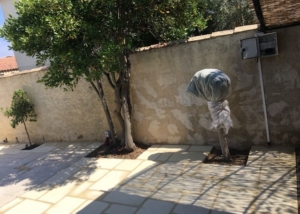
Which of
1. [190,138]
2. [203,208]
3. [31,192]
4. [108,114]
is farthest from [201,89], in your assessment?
[31,192]

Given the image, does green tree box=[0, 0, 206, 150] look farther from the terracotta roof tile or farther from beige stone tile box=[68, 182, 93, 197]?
the terracotta roof tile

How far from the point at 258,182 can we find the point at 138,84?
328 cm

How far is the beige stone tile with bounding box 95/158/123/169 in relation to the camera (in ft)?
16.5

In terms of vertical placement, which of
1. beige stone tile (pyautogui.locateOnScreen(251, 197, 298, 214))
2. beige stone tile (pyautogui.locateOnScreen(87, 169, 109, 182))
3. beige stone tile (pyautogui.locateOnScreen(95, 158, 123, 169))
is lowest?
beige stone tile (pyautogui.locateOnScreen(251, 197, 298, 214))

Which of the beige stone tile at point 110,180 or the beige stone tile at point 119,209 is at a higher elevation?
the beige stone tile at point 110,180

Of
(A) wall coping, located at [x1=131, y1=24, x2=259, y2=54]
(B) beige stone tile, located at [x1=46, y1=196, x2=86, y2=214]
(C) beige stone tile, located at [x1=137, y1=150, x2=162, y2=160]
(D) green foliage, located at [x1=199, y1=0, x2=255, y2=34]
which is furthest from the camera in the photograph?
(D) green foliage, located at [x1=199, y1=0, x2=255, y2=34]

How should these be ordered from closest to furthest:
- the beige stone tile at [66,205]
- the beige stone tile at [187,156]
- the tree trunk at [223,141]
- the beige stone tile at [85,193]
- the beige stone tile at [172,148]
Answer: the beige stone tile at [66,205] → the beige stone tile at [85,193] → the tree trunk at [223,141] → the beige stone tile at [187,156] → the beige stone tile at [172,148]

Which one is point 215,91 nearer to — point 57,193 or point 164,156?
point 164,156

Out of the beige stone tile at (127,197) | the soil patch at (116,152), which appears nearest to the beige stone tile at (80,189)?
the beige stone tile at (127,197)

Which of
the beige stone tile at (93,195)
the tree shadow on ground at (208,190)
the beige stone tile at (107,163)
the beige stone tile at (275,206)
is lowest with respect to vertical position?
the beige stone tile at (275,206)

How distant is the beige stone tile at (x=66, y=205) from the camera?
3.68m

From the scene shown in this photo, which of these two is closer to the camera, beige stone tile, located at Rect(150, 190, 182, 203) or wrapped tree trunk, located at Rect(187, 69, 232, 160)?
beige stone tile, located at Rect(150, 190, 182, 203)

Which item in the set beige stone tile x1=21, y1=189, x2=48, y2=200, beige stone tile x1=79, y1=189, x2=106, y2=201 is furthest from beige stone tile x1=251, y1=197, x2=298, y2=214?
beige stone tile x1=21, y1=189, x2=48, y2=200

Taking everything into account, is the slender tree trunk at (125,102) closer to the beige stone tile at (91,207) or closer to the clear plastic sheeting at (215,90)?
the clear plastic sheeting at (215,90)
